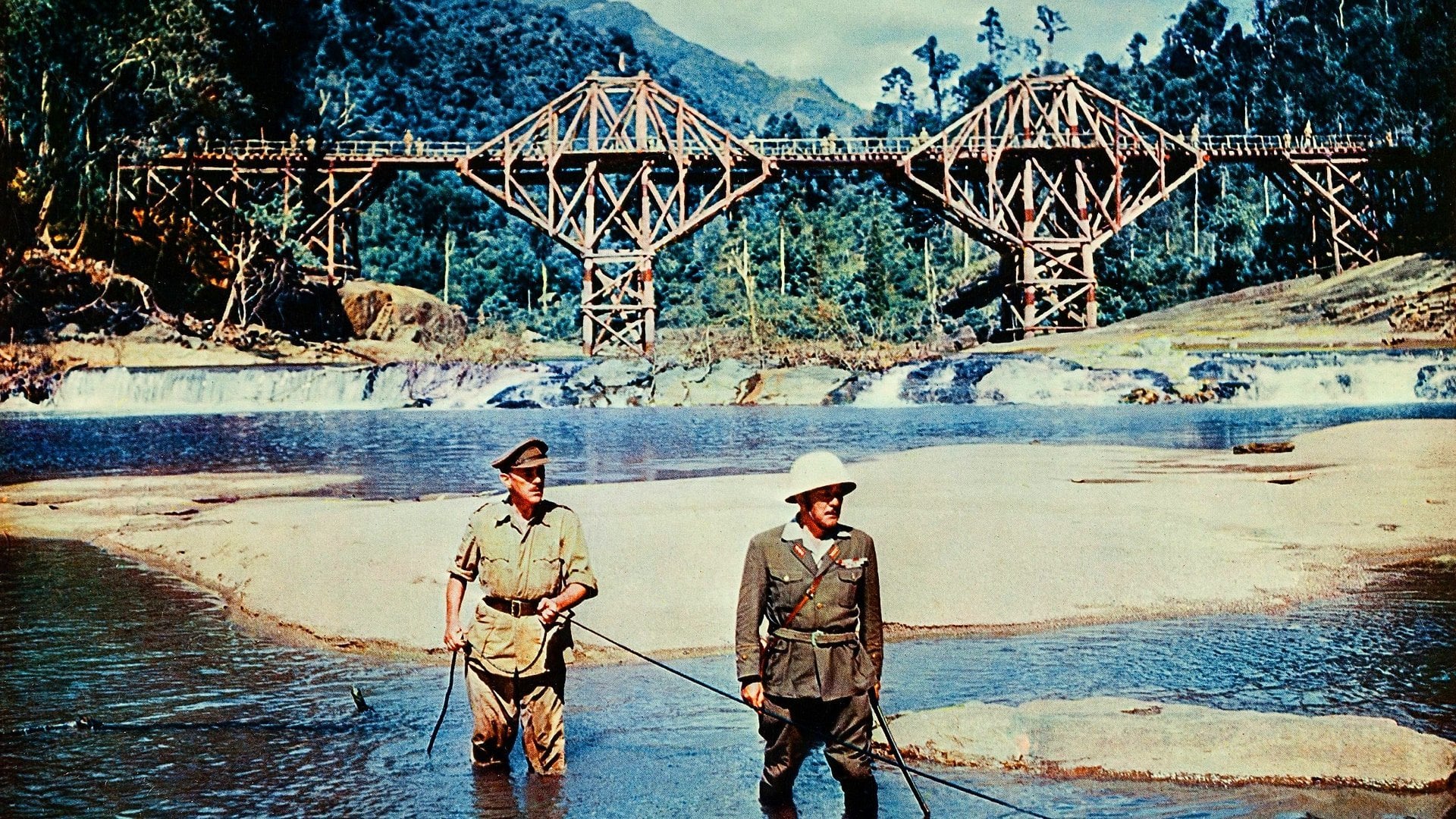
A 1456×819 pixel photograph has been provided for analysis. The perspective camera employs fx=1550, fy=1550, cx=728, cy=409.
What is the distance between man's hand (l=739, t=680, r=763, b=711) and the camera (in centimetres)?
552

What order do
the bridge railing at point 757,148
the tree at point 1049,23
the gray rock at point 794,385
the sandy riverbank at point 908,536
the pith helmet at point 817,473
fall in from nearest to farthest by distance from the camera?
the pith helmet at point 817,473 → the sandy riverbank at point 908,536 → the gray rock at point 794,385 → the bridge railing at point 757,148 → the tree at point 1049,23

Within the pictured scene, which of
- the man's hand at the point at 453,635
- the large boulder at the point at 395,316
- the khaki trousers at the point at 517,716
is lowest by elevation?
the khaki trousers at the point at 517,716

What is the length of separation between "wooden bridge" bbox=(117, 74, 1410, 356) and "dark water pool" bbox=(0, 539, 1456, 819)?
3885 centimetres

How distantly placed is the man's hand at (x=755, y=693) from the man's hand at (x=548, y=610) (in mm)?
1067

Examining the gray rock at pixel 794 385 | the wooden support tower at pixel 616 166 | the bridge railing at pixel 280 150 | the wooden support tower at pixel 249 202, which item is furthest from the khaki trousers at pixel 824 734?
the wooden support tower at pixel 249 202

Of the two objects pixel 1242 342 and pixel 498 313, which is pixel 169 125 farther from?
pixel 1242 342

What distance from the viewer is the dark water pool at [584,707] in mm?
6711

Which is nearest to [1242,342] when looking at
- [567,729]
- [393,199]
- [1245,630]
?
[1245,630]

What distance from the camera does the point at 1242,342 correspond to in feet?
139

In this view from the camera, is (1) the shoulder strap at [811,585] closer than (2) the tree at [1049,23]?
Yes

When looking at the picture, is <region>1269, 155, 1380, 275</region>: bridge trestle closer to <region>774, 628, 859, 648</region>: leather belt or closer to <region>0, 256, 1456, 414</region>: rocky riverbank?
<region>0, 256, 1456, 414</region>: rocky riverbank

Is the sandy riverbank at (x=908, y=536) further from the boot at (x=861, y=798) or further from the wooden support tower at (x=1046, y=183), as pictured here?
the wooden support tower at (x=1046, y=183)

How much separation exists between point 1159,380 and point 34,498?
88.8ft

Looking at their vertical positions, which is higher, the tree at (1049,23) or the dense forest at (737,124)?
the tree at (1049,23)
